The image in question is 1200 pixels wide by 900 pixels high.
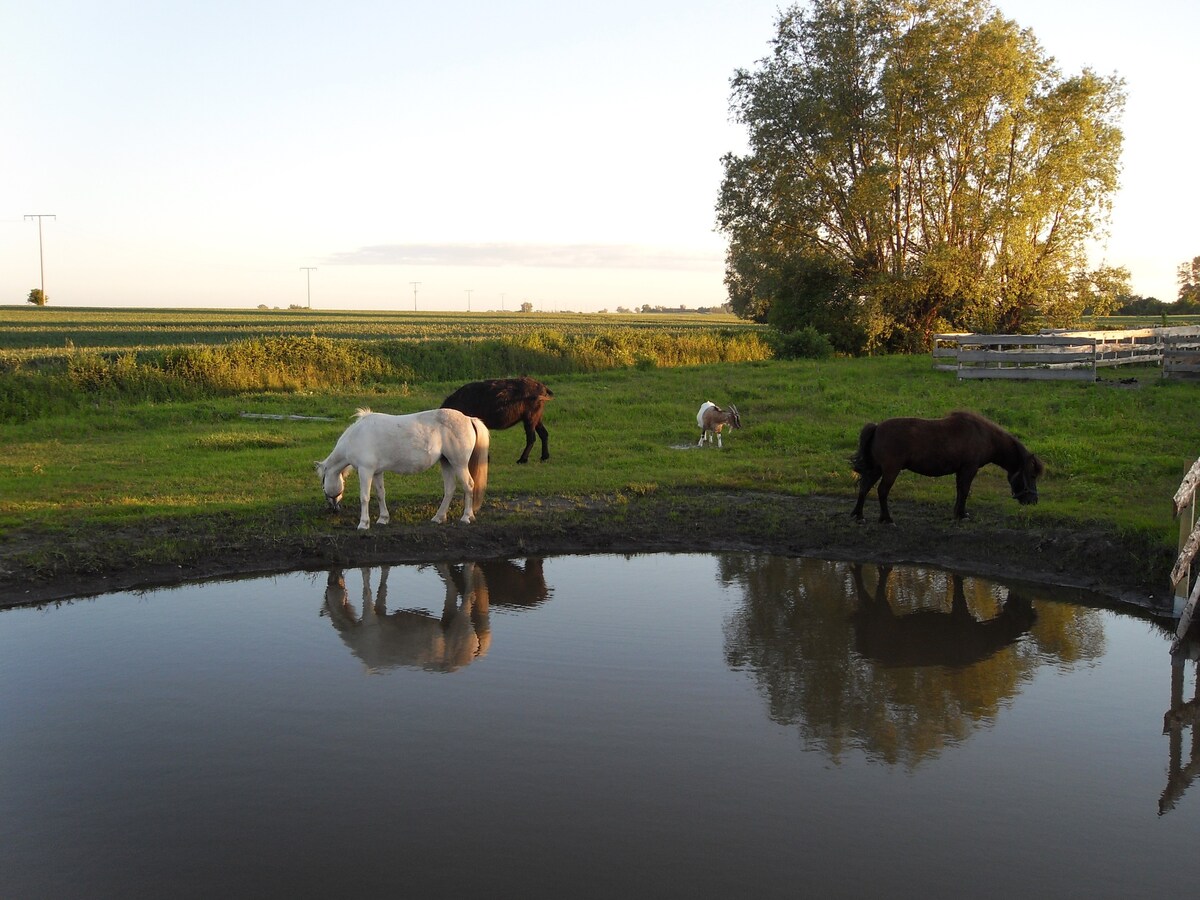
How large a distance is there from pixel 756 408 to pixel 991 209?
17.2 metres

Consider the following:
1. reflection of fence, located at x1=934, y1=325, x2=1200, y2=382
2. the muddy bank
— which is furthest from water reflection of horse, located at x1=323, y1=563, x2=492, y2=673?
reflection of fence, located at x1=934, y1=325, x2=1200, y2=382

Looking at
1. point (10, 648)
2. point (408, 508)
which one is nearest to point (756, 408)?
point (408, 508)

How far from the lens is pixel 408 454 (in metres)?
11.6

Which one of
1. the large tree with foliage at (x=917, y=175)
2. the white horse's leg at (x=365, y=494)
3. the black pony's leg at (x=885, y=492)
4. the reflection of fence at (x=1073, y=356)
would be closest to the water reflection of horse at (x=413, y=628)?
the white horse's leg at (x=365, y=494)

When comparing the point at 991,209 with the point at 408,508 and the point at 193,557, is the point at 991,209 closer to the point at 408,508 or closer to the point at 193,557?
the point at 408,508

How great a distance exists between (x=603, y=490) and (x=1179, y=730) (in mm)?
7473

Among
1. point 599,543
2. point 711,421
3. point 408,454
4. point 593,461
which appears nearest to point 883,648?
point 599,543

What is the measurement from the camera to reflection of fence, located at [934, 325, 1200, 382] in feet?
72.4

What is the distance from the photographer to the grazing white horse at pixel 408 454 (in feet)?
37.7

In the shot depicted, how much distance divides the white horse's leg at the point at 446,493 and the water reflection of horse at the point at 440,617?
39.2 inches

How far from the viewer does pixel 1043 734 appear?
22.5 ft

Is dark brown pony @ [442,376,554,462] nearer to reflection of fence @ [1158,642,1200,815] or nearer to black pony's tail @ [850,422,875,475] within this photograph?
black pony's tail @ [850,422,875,475]

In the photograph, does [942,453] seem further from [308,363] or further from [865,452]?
[308,363]

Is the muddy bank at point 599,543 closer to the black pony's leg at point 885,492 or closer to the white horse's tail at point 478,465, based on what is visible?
the black pony's leg at point 885,492
